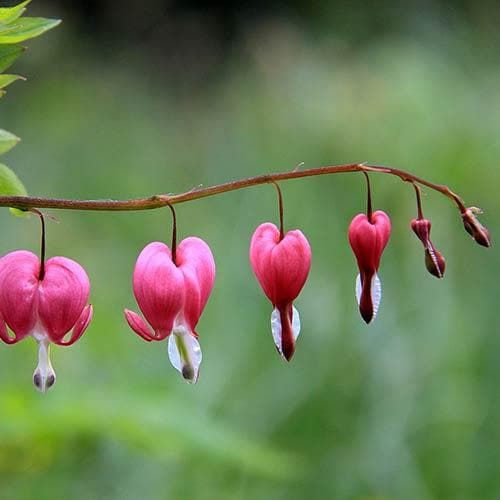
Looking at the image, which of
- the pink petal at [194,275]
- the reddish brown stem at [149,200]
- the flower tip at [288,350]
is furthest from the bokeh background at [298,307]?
the reddish brown stem at [149,200]

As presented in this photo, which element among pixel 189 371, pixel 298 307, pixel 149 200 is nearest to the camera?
pixel 149 200

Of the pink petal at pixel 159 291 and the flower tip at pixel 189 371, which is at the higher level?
the pink petal at pixel 159 291

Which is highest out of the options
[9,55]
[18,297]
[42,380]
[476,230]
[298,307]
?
[9,55]

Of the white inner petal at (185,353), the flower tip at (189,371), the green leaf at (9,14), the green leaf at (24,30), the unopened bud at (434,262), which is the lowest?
the flower tip at (189,371)

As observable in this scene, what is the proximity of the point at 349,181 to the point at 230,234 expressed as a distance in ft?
2.32

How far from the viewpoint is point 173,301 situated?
1.61 meters

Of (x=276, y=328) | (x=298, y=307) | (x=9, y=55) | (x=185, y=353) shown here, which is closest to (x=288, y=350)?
(x=276, y=328)

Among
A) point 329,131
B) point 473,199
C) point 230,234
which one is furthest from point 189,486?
point 329,131

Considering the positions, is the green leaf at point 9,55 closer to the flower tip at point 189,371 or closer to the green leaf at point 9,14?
the green leaf at point 9,14

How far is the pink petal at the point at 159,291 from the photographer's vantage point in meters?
1.61

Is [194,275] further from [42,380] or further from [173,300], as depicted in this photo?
[42,380]

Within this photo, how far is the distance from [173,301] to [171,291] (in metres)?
0.02

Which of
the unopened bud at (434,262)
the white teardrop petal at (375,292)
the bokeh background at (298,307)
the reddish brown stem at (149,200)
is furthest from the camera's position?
the bokeh background at (298,307)

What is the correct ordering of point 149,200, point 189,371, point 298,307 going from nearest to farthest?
point 149,200 → point 189,371 → point 298,307
